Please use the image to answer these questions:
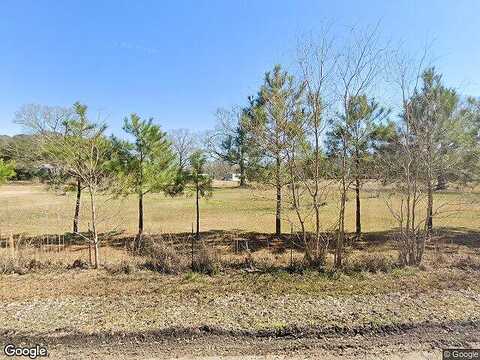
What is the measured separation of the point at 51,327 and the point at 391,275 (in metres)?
5.22

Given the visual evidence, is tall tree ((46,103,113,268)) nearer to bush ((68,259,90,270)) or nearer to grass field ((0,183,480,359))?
bush ((68,259,90,270))

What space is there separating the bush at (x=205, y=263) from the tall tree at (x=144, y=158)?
760 cm

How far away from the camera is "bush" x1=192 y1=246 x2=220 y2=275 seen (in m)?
5.61

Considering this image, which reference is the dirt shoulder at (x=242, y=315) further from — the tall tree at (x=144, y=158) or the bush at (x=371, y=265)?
the tall tree at (x=144, y=158)

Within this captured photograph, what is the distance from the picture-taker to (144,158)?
13031 mm

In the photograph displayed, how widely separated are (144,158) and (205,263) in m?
8.54

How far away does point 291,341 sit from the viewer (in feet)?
10.1

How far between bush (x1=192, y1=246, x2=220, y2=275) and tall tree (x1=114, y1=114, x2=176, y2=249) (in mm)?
7605

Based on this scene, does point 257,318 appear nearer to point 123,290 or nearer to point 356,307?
point 356,307

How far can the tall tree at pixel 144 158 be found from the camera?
12.7 m

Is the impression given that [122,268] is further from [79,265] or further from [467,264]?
[467,264]

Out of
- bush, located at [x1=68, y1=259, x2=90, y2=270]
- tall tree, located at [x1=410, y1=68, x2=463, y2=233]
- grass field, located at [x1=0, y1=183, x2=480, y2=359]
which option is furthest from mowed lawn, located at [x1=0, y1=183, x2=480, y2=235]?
grass field, located at [x1=0, y1=183, x2=480, y2=359]

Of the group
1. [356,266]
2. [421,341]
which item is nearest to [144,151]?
[356,266]

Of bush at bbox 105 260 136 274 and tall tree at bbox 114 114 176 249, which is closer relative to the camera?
bush at bbox 105 260 136 274
